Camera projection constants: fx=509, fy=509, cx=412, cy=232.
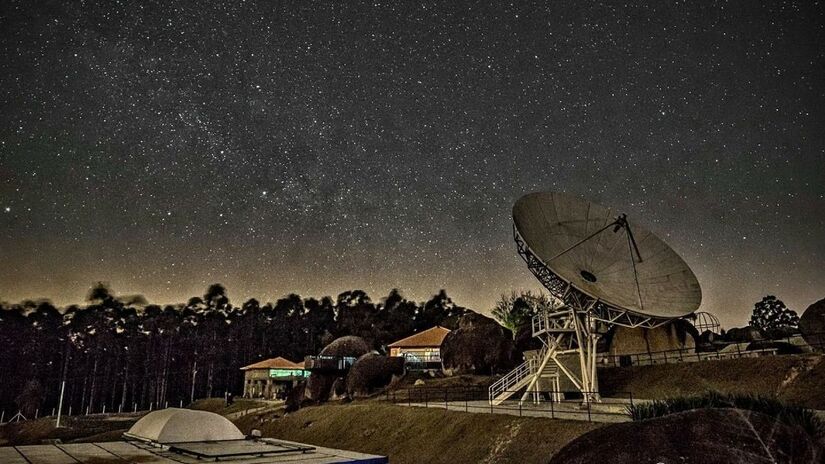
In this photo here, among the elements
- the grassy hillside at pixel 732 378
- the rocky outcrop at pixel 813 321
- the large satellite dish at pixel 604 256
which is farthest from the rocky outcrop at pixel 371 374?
the rocky outcrop at pixel 813 321

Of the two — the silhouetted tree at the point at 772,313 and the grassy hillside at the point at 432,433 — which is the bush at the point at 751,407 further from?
the silhouetted tree at the point at 772,313

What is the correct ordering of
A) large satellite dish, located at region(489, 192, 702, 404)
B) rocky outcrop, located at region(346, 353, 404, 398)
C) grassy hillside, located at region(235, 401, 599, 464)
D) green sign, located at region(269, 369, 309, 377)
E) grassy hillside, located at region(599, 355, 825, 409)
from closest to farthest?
grassy hillside, located at region(235, 401, 599, 464), grassy hillside, located at region(599, 355, 825, 409), large satellite dish, located at region(489, 192, 702, 404), rocky outcrop, located at region(346, 353, 404, 398), green sign, located at region(269, 369, 309, 377)

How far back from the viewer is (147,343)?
96.8 meters

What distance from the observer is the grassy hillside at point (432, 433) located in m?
20.9

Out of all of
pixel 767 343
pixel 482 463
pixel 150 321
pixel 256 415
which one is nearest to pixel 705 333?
pixel 767 343

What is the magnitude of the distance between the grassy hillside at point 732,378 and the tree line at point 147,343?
180 ft

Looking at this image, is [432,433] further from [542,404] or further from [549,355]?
[549,355]

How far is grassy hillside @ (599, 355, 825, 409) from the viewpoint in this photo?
2541 centimetres

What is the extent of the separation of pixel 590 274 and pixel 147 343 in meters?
93.1

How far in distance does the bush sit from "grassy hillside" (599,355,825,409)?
366 inches

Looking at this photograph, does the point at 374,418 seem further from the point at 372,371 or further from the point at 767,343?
the point at 767,343

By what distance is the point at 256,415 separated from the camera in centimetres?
5331

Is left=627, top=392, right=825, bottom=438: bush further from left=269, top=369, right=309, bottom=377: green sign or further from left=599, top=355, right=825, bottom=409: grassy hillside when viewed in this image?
left=269, top=369, right=309, bottom=377: green sign

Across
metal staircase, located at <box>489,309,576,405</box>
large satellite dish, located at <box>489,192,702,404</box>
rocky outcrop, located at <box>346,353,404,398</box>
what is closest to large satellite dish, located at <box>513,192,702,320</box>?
large satellite dish, located at <box>489,192,702,404</box>
